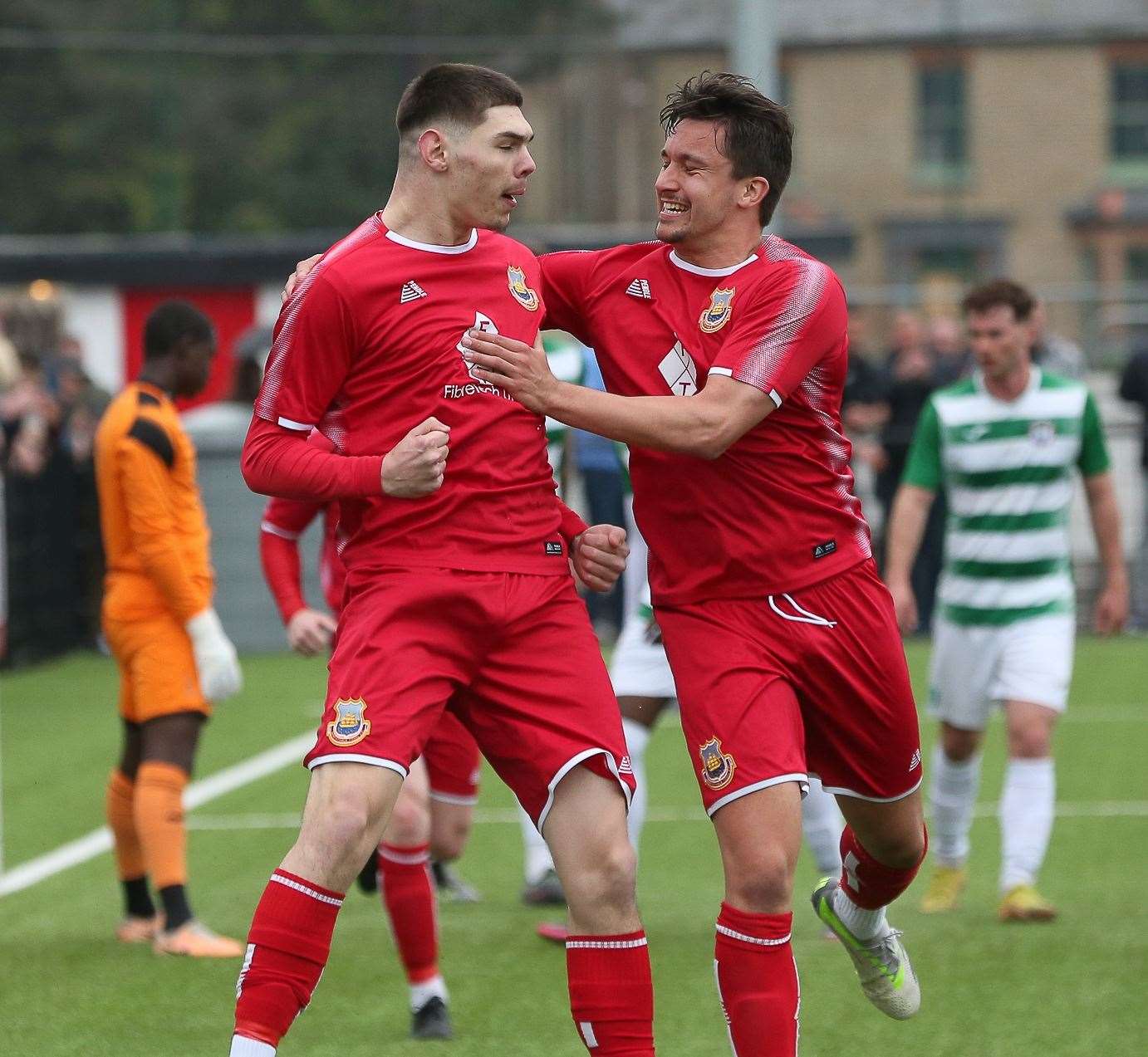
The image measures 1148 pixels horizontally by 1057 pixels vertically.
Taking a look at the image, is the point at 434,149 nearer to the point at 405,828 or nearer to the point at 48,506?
the point at 405,828

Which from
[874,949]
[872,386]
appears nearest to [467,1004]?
[874,949]

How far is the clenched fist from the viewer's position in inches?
177

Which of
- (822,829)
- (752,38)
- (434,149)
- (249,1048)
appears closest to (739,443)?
(434,149)

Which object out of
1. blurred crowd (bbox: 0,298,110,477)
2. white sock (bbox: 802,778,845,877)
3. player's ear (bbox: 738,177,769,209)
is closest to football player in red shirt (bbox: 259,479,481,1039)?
→ player's ear (bbox: 738,177,769,209)

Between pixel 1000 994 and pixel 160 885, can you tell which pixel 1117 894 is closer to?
pixel 1000 994

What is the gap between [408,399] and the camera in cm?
468

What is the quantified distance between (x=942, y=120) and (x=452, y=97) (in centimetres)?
2006

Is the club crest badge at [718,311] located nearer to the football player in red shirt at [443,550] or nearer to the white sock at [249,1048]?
the football player in red shirt at [443,550]

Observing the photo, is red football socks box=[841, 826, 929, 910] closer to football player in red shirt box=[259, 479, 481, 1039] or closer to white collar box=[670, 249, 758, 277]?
football player in red shirt box=[259, 479, 481, 1039]

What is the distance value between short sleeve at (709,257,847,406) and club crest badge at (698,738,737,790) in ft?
2.65

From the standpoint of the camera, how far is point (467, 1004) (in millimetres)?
6168

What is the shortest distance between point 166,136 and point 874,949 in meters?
20.7

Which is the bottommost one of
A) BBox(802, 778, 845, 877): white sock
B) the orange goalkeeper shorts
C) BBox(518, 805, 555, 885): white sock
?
BBox(518, 805, 555, 885): white sock

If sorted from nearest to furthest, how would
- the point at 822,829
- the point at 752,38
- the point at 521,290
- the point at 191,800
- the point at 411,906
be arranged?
the point at 521,290 → the point at 411,906 → the point at 822,829 → the point at 191,800 → the point at 752,38
